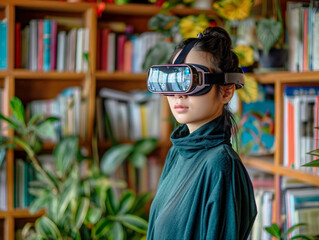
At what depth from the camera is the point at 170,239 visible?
1.10m

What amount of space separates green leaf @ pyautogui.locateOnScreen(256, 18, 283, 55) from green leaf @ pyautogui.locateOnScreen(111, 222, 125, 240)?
1.00 metres

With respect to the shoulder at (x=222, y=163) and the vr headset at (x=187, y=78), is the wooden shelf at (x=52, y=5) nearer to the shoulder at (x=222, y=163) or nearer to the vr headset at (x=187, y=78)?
the vr headset at (x=187, y=78)

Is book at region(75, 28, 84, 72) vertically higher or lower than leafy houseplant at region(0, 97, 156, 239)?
higher

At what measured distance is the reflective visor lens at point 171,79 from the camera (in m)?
1.14

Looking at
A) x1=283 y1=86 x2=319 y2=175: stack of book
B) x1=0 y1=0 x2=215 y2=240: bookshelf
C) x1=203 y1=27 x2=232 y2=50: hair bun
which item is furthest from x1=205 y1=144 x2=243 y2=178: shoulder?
x1=0 y1=0 x2=215 y2=240: bookshelf

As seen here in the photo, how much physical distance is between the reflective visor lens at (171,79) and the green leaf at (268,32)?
3.16 feet

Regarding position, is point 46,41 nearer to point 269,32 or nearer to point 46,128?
point 46,128

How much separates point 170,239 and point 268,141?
1.33 meters

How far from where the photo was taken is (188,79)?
1135 mm

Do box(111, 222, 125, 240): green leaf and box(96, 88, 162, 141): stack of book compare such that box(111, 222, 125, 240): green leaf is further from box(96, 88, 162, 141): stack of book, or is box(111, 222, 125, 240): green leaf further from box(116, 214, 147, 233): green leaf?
box(96, 88, 162, 141): stack of book

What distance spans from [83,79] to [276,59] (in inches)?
40.5

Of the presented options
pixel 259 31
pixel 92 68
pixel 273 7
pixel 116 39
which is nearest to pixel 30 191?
pixel 92 68

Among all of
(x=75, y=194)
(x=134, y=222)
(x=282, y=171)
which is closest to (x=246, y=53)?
(x=282, y=171)

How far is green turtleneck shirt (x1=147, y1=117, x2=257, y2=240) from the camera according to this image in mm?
1034
